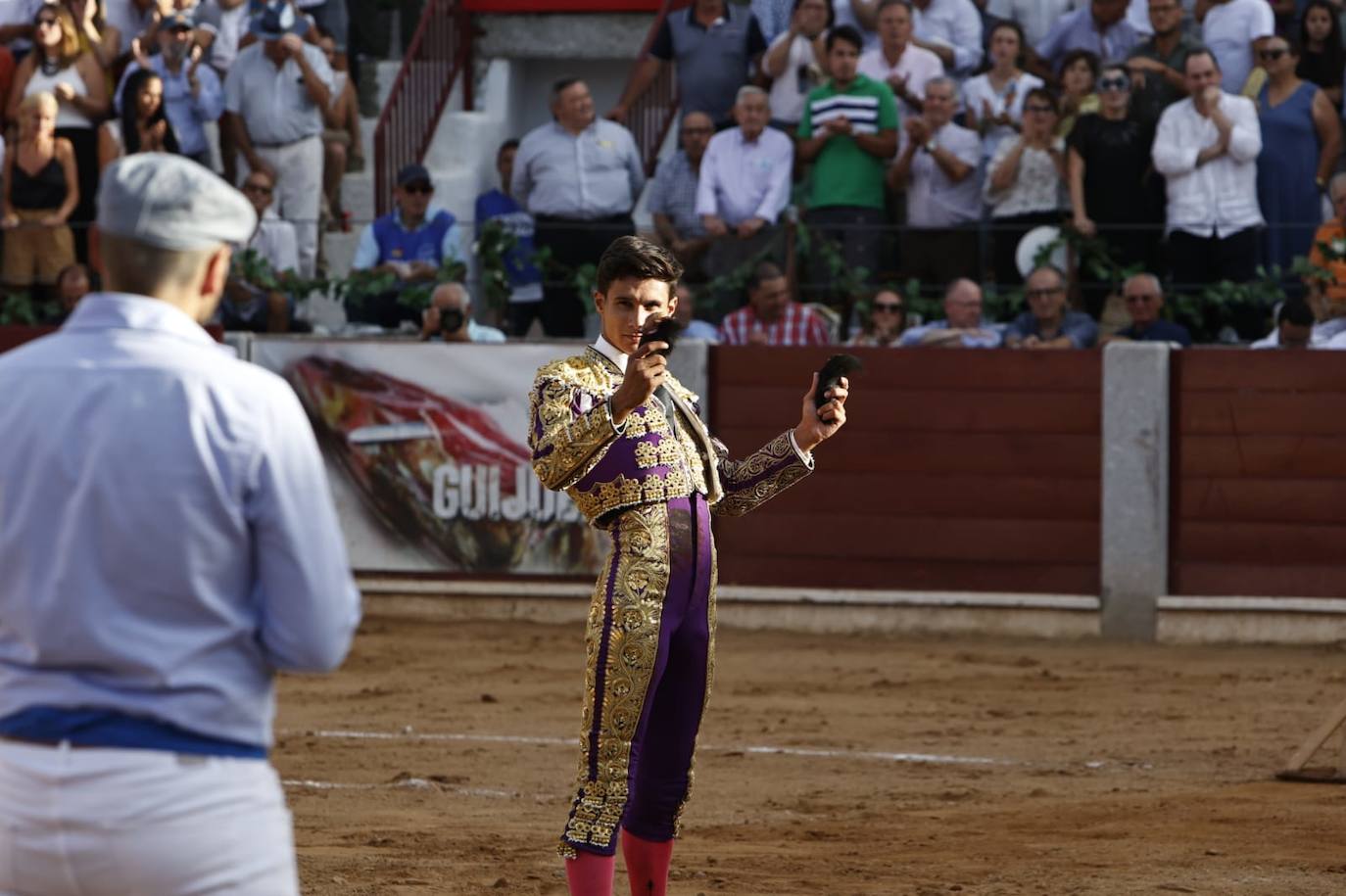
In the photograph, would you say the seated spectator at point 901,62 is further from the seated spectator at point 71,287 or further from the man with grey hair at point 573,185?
the seated spectator at point 71,287

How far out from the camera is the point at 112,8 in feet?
40.6

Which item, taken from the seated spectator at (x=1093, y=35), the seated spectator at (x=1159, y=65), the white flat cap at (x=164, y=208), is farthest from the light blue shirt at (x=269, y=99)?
the white flat cap at (x=164, y=208)

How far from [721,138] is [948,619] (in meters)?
2.66

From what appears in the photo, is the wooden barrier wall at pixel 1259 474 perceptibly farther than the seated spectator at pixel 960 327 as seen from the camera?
No

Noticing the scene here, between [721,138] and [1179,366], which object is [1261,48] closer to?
[1179,366]

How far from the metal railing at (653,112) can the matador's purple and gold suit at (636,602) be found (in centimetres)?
837

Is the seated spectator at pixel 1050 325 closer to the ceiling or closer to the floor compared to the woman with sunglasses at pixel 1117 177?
closer to the floor

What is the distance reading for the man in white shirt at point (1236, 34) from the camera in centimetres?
1073

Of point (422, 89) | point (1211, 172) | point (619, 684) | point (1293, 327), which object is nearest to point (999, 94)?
point (1211, 172)

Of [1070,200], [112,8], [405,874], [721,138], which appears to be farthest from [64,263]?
[405,874]

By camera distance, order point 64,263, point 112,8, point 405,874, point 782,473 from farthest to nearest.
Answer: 1. point 112,8
2. point 64,263
3. point 405,874
4. point 782,473

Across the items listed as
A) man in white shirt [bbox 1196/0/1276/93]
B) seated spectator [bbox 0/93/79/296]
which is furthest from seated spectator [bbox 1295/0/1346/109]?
seated spectator [bbox 0/93/79/296]

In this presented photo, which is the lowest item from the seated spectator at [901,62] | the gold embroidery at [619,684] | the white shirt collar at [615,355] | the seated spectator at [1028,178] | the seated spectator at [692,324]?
the gold embroidery at [619,684]

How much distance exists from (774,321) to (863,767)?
383 cm
